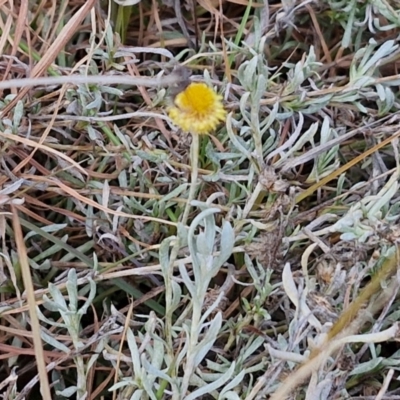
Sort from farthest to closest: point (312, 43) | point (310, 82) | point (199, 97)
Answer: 1. point (312, 43)
2. point (310, 82)
3. point (199, 97)

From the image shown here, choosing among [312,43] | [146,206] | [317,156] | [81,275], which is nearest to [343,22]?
[312,43]

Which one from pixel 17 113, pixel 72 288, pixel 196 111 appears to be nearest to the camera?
pixel 196 111

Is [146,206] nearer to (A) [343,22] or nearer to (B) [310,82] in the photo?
(B) [310,82]

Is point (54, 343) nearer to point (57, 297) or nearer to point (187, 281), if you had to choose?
point (57, 297)

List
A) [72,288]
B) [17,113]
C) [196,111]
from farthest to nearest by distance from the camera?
[17,113], [72,288], [196,111]

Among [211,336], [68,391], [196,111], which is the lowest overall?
[68,391]

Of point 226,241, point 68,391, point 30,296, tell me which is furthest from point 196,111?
point 68,391

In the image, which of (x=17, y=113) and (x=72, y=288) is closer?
(x=72, y=288)

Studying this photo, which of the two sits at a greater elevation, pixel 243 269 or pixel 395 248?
pixel 395 248

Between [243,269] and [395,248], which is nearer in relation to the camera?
[395,248]
